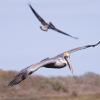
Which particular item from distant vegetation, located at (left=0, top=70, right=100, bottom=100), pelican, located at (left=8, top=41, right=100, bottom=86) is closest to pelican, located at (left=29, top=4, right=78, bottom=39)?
pelican, located at (left=8, top=41, right=100, bottom=86)

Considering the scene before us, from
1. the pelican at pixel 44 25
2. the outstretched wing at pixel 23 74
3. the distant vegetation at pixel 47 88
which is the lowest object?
the outstretched wing at pixel 23 74

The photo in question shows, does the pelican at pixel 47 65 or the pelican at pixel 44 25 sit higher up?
the pelican at pixel 44 25

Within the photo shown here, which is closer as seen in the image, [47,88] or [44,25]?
[44,25]

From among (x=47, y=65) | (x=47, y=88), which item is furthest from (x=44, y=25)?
(x=47, y=88)

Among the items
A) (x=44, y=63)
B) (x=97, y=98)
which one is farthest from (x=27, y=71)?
(x=97, y=98)

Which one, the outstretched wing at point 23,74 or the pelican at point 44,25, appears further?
the pelican at point 44,25

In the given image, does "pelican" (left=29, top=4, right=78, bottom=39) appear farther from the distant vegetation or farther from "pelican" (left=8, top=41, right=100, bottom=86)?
the distant vegetation

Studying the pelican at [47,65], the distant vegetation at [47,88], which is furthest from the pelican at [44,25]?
the distant vegetation at [47,88]

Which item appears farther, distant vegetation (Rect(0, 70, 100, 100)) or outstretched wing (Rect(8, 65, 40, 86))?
distant vegetation (Rect(0, 70, 100, 100))

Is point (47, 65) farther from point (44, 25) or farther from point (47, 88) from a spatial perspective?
point (47, 88)

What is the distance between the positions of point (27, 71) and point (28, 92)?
52.5m

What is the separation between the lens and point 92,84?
70750 mm

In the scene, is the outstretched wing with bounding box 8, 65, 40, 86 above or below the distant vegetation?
→ below

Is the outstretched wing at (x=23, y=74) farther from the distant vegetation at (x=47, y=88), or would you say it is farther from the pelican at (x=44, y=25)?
the distant vegetation at (x=47, y=88)
